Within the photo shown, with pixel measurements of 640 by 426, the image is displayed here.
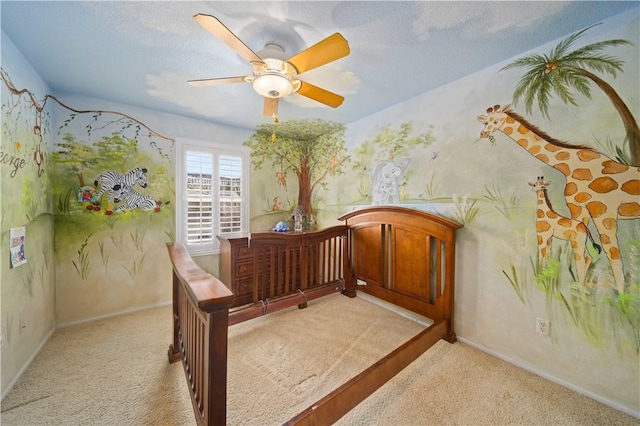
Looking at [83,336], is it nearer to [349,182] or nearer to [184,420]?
[184,420]

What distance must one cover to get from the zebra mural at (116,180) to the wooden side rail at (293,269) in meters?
1.61

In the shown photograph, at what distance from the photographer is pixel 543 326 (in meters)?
1.78

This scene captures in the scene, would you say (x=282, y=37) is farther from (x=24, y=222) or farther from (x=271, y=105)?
(x=24, y=222)

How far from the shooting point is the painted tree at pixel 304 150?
348cm

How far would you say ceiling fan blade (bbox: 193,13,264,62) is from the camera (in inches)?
45.1

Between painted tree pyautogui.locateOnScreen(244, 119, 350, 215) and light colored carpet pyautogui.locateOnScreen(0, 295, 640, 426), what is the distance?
228 cm

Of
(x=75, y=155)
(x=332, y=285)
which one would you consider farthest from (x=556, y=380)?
(x=75, y=155)

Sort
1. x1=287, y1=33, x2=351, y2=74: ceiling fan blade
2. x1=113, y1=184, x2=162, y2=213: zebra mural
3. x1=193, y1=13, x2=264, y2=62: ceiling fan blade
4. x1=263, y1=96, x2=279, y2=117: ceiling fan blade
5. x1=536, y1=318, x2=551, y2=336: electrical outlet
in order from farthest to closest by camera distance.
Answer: x1=113, y1=184, x2=162, y2=213: zebra mural → x1=263, y1=96, x2=279, y2=117: ceiling fan blade → x1=536, y1=318, x2=551, y2=336: electrical outlet → x1=287, y1=33, x2=351, y2=74: ceiling fan blade → x1=193, y1=13, x2=264, y2=62: ceiling fan blade

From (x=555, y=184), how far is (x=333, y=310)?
2340 millimetres

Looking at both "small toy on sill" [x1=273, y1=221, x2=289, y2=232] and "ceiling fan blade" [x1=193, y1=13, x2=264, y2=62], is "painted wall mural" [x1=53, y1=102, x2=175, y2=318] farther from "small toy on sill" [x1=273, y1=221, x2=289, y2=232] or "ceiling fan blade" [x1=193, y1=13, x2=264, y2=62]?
"ceiling fan blade" [x1=193, y1=13, x2=264, y2=62]

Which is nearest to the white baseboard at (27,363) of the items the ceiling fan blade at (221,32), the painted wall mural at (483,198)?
the painted wall mural at (483,198)

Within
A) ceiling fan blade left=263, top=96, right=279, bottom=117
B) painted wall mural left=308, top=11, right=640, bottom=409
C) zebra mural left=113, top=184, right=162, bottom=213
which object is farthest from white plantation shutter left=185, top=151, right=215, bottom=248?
painted wall mural left=308, top=11, right=640, bottom=409

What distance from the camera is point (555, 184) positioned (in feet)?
5.68

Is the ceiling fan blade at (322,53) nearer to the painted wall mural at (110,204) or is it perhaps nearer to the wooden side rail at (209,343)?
the wooden side rail at (209,343)
